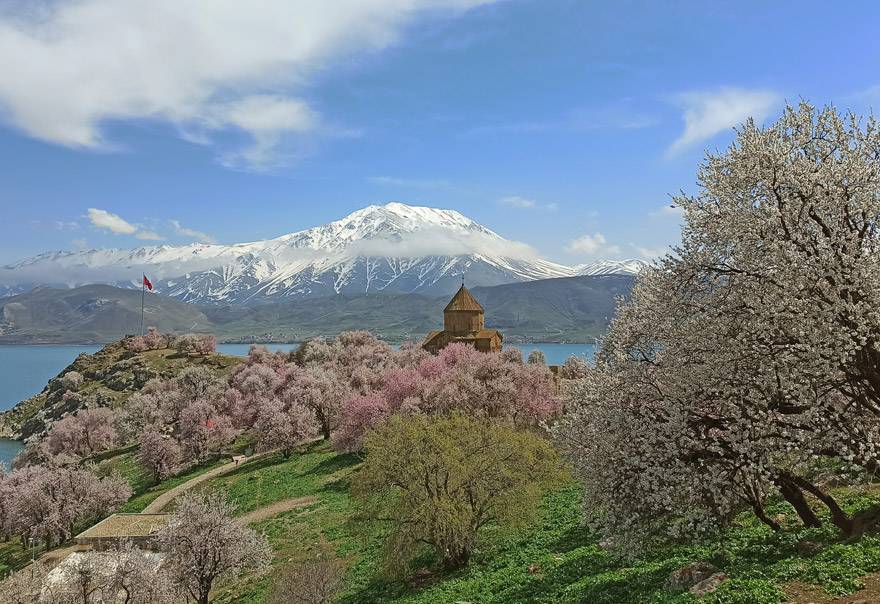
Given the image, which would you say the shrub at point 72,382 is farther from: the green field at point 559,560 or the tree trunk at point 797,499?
the tree trunk at point 797,499

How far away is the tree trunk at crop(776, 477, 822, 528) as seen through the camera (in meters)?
15.9

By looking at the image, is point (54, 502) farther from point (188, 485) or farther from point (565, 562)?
point (565, 562)

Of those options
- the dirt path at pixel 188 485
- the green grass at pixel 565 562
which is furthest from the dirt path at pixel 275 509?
the dirt path at pixel 188 485

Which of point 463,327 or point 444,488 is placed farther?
point 463,327

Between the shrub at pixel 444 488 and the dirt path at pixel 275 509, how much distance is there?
2133 centimetres

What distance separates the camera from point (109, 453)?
3656 inches

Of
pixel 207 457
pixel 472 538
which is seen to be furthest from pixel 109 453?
pixel 472 538

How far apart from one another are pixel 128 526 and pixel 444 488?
119 feet

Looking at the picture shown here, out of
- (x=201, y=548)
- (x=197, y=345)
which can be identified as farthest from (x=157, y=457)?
(x=197, y=345)

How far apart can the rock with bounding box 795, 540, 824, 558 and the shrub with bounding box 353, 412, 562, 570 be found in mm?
13689

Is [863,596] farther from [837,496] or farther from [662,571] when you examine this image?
[837,496]

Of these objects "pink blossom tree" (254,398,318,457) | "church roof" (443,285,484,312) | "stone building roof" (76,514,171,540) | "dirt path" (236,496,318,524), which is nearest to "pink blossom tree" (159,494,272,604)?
"dirt path" (236,496,318,524)

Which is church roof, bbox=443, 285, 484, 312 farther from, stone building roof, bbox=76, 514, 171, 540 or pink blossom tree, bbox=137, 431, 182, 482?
stone building roof, bbox=76, 514, 171, 540

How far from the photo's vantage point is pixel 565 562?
24.4m
